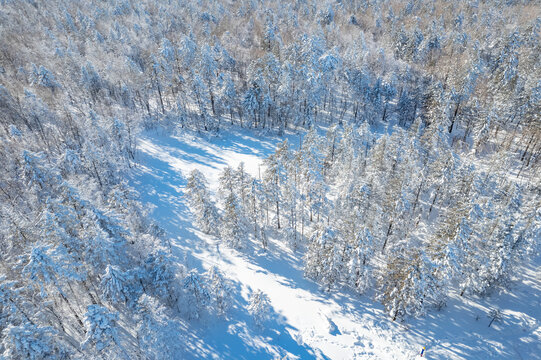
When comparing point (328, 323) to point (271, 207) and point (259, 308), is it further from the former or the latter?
point (271, 207)

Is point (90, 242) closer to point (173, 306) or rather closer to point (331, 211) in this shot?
point (173, 306)

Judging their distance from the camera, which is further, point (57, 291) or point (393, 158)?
point (393, 158)

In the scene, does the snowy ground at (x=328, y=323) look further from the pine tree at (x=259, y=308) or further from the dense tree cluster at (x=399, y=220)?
the dense tree cluster at (x=399, y=220)

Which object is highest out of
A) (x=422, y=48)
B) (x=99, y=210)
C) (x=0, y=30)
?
Result: (x=0, y=30)

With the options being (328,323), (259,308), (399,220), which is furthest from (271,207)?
(328,323)

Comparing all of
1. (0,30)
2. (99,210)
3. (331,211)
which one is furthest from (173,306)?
(0,30)

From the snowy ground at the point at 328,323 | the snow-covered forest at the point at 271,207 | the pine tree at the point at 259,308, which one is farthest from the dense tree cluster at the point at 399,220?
the pine tree at the point at 259,308
